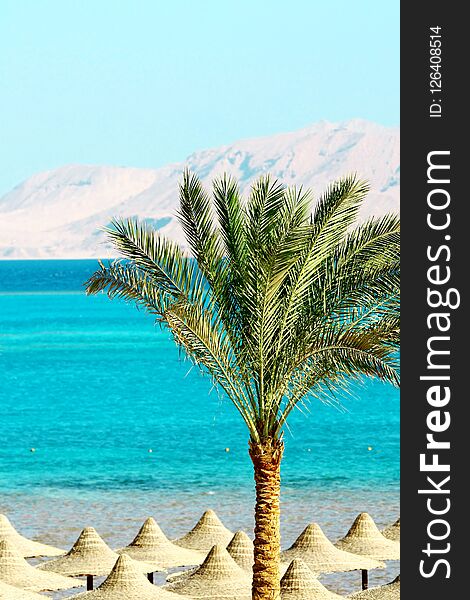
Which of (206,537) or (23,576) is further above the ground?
(206,537)

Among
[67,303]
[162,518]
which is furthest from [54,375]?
[67,303]

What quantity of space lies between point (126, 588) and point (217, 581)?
186 centimetres

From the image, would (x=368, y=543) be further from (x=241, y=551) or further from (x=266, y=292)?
(x=266, y=292)

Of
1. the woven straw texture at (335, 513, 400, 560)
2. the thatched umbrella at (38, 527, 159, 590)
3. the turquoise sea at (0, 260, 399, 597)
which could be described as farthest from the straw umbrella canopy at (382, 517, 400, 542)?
the thatched umbrella at (38, 527, 159, 590)

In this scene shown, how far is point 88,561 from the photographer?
22.5m

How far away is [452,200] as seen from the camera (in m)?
14.1

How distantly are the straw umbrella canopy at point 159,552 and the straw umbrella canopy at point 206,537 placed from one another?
0.33 m

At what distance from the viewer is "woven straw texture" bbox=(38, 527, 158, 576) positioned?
22.3m

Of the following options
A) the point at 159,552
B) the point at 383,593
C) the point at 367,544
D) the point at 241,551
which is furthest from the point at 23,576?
the point at 367,544

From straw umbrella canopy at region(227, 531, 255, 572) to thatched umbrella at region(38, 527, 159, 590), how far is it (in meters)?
1.46

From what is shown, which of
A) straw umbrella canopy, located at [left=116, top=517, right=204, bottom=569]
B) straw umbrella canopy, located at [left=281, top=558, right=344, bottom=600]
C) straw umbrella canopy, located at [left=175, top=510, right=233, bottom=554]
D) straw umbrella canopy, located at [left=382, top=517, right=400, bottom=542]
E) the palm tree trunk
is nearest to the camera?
the palm tree trunk

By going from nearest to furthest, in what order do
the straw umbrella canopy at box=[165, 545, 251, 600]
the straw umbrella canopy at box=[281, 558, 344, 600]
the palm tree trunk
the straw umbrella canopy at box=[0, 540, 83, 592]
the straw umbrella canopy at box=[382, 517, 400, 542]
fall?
the palm tree trunk
the straw umbrella canopy at box=[281, 558, 344, 600]
the straw umbrella canopy at box=[165, 545, 251, 600]
the straw umbrella canopy at box=[0, 540, 83, 592]
the straw umbrella canopy at box=[382, 517, 400, 542]

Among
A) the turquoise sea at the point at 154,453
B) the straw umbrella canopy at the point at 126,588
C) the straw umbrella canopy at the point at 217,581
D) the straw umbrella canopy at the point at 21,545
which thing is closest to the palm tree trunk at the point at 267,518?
the straw umbrella canopy at the point at 126,588

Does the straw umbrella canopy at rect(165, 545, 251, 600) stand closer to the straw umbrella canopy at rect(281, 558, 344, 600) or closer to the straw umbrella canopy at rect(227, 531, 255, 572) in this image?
the straw umbrella canopy at rect(281, 558, 344, 600)
